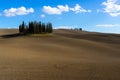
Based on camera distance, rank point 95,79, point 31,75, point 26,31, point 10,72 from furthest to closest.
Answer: point 26,31
point 10,72
point 31,75
point 95,79

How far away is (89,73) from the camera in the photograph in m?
17.1

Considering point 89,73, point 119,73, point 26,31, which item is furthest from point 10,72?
point 26,31

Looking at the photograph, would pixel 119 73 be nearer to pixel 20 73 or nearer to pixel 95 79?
pixel 95 79

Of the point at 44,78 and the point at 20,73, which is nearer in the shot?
the point at 44,78

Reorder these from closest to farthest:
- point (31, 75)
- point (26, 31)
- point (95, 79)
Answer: point (95, 79)
point (31, 75)
point (26, 31)

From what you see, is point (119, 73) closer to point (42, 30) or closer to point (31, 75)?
point (31, 75)

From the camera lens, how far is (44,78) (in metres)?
15.6

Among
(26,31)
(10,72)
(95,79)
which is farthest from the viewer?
(26,31)

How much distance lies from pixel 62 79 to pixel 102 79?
226 centimetres

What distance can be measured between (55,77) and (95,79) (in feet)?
7.62

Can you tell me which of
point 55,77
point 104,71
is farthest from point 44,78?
point 104,71

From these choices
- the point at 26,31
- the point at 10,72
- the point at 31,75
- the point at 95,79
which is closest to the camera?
the point at 95,79

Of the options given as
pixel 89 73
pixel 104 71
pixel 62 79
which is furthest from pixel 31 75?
pixel 104 71

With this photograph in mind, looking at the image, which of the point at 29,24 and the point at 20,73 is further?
the point at 29,24
